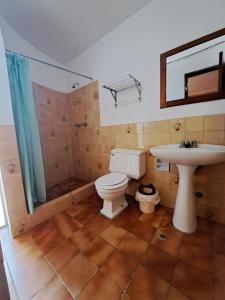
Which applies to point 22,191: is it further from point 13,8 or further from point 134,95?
point 13,8

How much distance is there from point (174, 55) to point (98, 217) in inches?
74.3

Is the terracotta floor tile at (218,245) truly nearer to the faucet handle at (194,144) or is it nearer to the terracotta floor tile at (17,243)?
the faucet handle at (194,144)

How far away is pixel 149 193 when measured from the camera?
155cm

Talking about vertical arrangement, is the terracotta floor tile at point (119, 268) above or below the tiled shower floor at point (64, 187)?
below

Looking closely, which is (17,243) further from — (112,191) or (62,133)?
(62,133)

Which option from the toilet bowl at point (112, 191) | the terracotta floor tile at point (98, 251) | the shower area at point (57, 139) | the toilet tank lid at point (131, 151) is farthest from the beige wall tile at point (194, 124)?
the shower area at point (57, 139)

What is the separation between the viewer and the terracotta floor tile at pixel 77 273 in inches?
34.5

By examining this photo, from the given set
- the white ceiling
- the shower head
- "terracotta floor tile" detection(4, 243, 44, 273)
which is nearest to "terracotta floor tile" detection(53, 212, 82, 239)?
"terracotta floor tile" detection(4, 243, 44, 273)

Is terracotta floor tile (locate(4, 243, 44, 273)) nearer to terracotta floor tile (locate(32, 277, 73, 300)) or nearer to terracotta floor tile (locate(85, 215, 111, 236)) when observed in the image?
terracotta floor tile (locate(32, 277, 73, 300))

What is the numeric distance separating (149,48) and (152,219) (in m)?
1.86

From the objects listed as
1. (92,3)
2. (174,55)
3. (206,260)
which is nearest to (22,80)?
(92,3)

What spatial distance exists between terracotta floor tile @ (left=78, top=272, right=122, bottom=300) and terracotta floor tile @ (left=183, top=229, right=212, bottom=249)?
0.71 m

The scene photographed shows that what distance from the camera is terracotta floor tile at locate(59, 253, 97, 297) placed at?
2.87 feet

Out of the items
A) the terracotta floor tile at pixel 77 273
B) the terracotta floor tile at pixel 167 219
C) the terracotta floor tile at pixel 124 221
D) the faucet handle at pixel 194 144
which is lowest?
the terracotta floor tile at pixel 77 273
